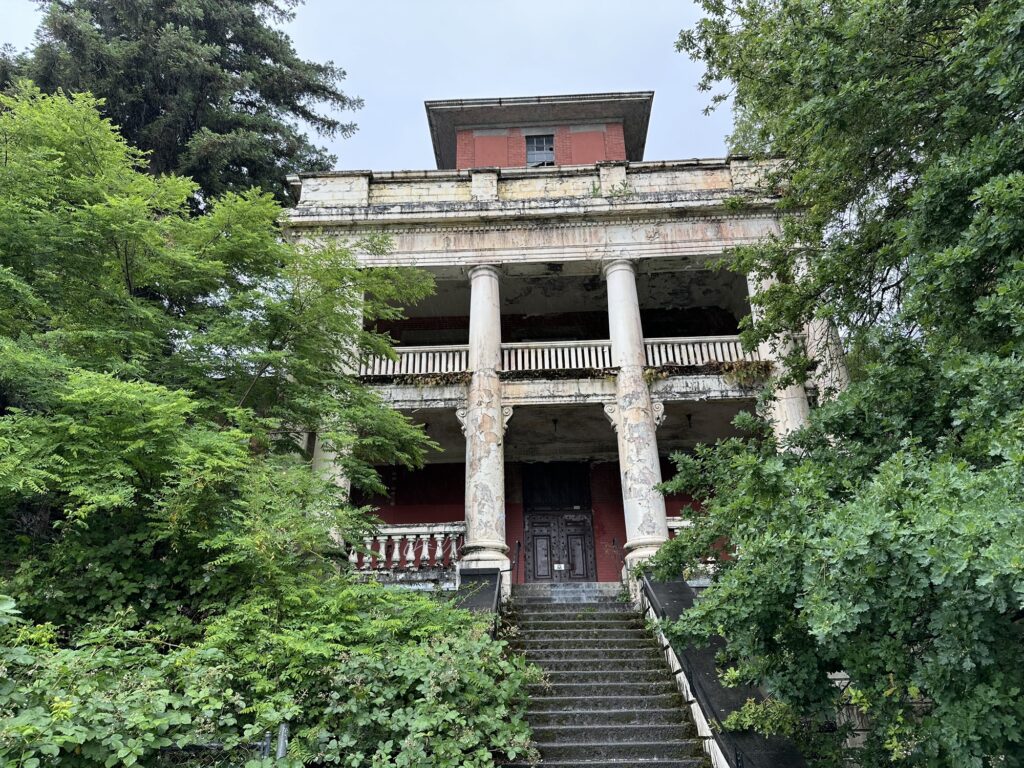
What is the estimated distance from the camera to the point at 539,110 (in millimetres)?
18578

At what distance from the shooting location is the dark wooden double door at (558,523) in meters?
15.8

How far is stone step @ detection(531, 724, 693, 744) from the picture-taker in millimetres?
6613

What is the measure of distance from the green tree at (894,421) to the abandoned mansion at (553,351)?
3.58m

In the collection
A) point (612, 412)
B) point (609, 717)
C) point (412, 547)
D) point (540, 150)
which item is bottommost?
point (609, 717)

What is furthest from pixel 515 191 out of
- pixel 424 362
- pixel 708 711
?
pixel 708 711

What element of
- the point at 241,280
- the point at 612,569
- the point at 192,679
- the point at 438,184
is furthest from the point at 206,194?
the point at 192,679

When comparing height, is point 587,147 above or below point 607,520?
above

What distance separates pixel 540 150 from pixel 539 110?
1.08 m

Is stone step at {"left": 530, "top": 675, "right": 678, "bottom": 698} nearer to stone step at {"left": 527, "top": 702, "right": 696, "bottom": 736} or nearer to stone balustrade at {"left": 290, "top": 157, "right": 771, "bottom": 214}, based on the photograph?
stone step at {"left": 527, "top": 702, "right": 696, "bottom": 736}

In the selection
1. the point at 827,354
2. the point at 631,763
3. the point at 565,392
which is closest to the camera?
the point at 631,763

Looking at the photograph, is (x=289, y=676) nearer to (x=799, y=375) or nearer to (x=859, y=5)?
(x=799, y=375)

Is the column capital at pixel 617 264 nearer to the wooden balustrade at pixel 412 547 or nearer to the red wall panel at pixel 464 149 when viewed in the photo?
the red wall panel at pixel 464 149

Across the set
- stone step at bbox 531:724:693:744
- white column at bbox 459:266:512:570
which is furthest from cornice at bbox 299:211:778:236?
stone step at bbox 531:724:693:744

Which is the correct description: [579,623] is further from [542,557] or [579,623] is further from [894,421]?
[542,557]
